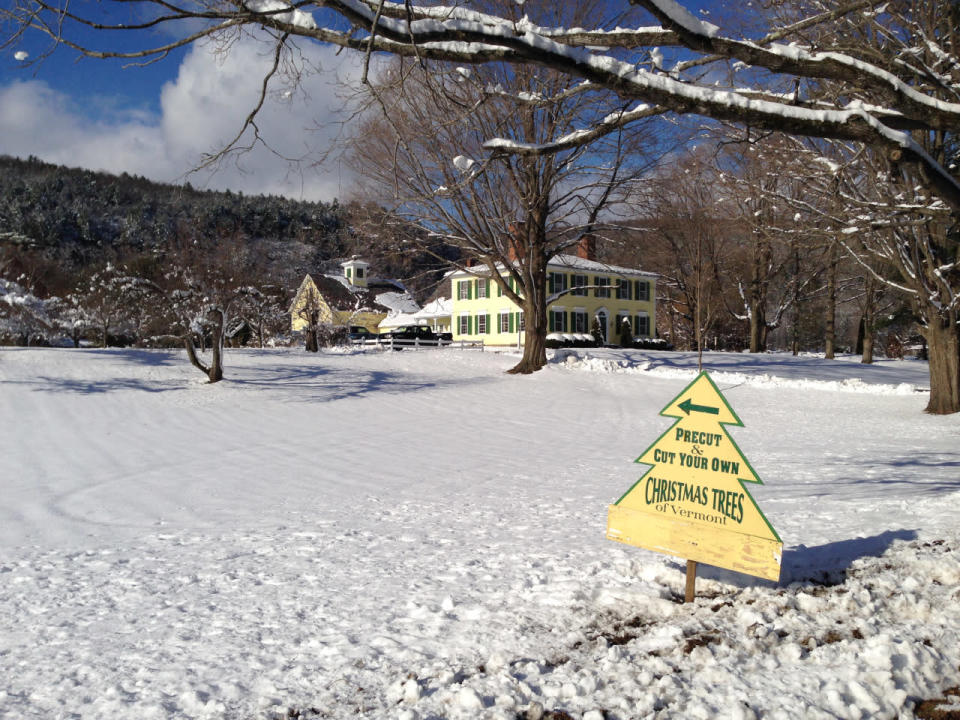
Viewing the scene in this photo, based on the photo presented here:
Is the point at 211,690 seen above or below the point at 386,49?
below

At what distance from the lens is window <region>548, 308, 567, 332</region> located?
146ft

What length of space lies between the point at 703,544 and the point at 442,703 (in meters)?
2.14

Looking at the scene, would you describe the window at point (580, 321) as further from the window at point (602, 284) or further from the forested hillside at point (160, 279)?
the forested hillside at point (160, 279)

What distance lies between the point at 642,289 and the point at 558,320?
346 inches

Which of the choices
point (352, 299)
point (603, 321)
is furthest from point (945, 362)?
point (352, 299)

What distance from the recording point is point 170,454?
12141 millimetres

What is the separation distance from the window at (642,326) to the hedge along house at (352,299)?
20065mm

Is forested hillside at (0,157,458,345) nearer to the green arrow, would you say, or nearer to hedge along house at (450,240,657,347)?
hedge along house at (450,240,657,347)

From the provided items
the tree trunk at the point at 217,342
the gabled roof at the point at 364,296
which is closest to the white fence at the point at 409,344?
the tree trunk at the point at 217,342

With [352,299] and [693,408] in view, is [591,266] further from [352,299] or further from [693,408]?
[693,408]

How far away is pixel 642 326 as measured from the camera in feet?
164

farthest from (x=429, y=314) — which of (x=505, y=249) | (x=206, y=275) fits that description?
(x=206, y=275)

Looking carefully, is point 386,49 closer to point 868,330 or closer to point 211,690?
point 211,690

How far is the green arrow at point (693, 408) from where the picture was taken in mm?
4586
